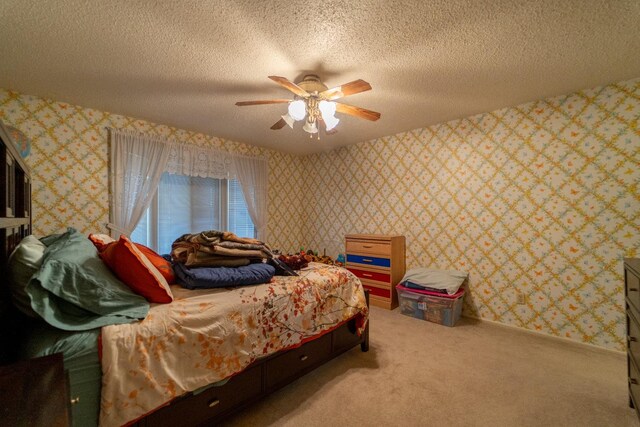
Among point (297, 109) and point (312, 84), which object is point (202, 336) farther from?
point (312, 84)

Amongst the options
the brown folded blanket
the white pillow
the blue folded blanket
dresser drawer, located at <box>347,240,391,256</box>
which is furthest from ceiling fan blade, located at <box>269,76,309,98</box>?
dresser drawer, located at <box>347,240,391,256</box>

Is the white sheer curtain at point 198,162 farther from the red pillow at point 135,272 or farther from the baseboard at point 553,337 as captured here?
the baseboard at point 553,337

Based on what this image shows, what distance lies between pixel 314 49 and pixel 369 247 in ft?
8.18

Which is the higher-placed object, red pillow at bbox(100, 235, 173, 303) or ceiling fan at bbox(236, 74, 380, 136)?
ceiling fan at bbox(236, 74, 380, 136)

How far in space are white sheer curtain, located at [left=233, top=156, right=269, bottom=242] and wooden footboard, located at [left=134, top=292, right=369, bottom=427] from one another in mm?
2408

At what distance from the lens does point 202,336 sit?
133 cm

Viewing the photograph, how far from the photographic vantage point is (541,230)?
2.60 meters

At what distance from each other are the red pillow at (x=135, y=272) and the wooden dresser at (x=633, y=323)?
244 centimetres

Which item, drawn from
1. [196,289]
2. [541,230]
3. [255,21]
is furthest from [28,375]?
[541,230]

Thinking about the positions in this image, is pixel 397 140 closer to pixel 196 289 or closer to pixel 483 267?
pixel 483 267

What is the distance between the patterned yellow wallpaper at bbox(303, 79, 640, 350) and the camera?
2258 mm

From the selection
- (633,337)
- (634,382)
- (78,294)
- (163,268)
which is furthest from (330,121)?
(634,382)

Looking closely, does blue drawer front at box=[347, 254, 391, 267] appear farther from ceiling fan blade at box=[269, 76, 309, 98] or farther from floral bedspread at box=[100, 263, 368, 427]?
ceiling fan blade at box=[269, 76, 309, 98]

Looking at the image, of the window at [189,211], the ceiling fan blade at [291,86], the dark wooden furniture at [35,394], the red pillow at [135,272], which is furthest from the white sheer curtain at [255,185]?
the dark wooden furniture at [35,394]
